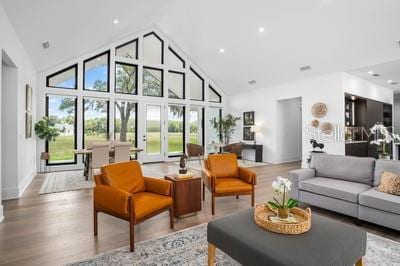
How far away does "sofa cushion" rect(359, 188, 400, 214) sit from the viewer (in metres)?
2.58

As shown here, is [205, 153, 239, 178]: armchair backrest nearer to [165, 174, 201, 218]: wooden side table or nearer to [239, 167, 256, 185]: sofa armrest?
[239, 167, 256, 185]: sofa armrest

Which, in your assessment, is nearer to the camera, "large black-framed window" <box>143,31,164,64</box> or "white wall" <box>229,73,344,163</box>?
"white wall" <box>229,73,344,163</box>

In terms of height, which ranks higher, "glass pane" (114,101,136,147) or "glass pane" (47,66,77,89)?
"glass pane" (47,66,77,89)

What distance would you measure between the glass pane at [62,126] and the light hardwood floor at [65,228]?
2931mm

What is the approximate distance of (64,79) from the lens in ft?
23.0

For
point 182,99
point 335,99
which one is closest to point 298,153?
point 335,99

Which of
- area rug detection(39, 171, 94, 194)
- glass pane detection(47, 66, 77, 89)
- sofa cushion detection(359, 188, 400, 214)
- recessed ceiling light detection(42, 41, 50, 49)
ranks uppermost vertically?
recessed ceiling light detection(42, 41, 50, 49)

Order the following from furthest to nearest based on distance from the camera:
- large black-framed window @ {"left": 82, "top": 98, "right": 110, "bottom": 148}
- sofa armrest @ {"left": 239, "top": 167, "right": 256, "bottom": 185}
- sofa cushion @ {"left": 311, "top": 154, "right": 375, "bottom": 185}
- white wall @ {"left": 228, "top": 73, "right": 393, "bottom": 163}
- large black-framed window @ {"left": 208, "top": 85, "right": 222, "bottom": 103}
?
large black-framed window @ {"left": 208, "top": 85, "right": 222, "bottom": 103}, large black-framed window @ {"left": 82, "top": 98, "right": 110, "bottom": 148}, white wall @ {"left": 228, "top": 73, "right": 393, "bottom": 163}, sofa armrest @ {"left": 239, "top": 167, "right": 256, "bottom": 185}, sofa cushion @ {"left": 311, "top": 154, "right": 375, "bottom": 185}

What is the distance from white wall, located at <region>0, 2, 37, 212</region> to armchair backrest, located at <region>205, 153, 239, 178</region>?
366 centimetres

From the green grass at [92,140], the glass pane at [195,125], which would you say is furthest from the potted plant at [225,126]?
the green grass at [92,140]

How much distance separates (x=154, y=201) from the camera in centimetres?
270

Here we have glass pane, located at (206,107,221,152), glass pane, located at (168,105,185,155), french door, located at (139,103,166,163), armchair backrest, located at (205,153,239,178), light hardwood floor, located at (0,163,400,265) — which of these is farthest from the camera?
glass pane, located at (206,107,221,152)

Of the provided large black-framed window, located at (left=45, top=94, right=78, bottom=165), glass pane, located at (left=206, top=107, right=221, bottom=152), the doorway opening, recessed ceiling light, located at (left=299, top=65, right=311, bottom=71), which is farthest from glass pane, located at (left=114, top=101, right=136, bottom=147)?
recessed ceiling light, located at (left=299, top=65, right=311, bottom=71)

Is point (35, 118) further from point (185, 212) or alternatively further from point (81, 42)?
point (185, 212)
